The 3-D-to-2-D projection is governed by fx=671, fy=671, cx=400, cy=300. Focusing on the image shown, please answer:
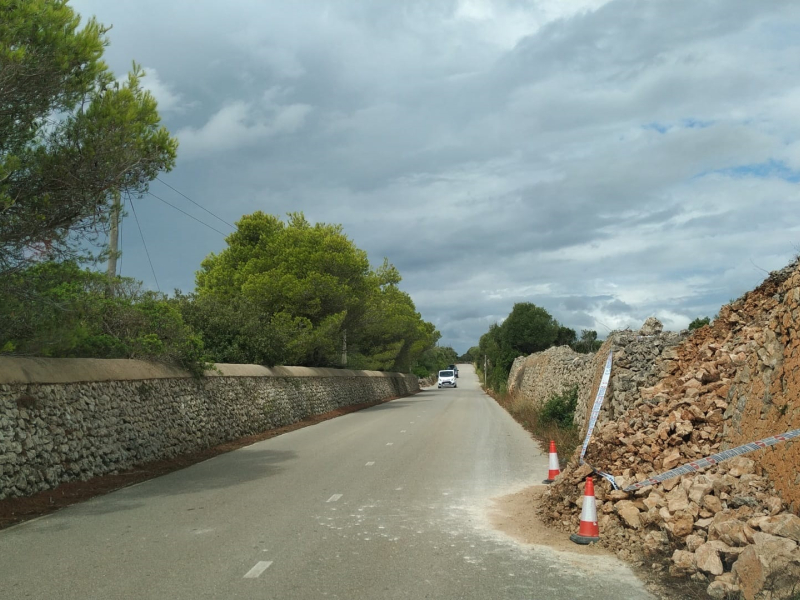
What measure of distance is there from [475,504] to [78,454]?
6.92m

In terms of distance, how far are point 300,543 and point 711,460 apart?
472cm

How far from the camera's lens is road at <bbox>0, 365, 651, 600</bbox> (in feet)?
19.2

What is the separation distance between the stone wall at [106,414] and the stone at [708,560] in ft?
29.7

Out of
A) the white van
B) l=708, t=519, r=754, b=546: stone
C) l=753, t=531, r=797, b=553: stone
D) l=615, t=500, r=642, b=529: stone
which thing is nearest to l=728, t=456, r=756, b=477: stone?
l=708, t=519, r=754, b=546: stone

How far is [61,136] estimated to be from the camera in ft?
35.2

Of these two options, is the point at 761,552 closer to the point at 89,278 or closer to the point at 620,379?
the point at 620,379

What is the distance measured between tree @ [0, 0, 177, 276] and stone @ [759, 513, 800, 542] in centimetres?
1009

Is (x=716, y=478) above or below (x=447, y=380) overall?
below

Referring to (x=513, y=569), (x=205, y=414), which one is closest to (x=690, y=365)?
(x=513, y=569)

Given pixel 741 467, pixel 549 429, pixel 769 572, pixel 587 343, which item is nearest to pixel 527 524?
pixel 741 467

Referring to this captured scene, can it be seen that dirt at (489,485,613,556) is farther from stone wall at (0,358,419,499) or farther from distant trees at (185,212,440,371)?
distant trees at (185,212,440,371)

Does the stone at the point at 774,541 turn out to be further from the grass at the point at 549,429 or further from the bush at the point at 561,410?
the bush at the point at 561,410

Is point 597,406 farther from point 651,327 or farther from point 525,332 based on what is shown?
point 525,332

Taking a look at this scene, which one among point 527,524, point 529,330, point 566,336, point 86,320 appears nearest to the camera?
point 527,524
